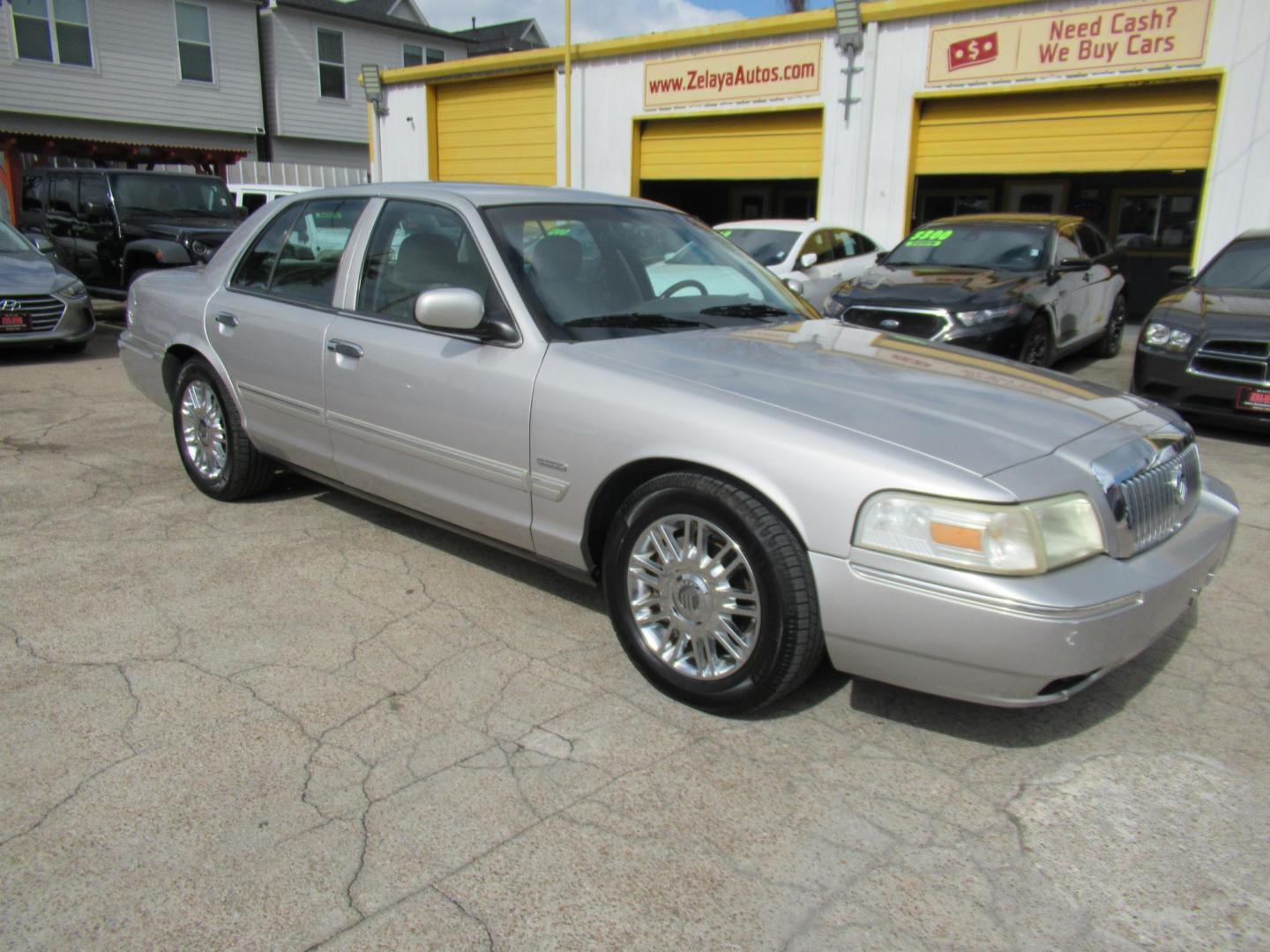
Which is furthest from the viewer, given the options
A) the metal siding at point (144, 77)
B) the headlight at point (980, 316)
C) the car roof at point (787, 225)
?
the metal siding at point (144, 77)

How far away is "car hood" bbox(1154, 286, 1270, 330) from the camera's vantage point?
22.8 feet

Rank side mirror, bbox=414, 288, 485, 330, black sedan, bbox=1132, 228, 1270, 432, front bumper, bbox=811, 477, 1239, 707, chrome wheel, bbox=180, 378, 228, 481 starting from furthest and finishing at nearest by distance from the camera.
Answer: black sedan, bbox=1132, 228, 1270, 432 → chrome wheel, bbox=180, 378, 228, 481 → side mirror, bbox=414, 288, 485, 330 → front bumper, bbox=811, 477, 1239, 707

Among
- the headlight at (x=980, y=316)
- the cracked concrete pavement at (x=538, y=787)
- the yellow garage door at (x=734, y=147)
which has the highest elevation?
the yellow garage door at (x=734, y=147)

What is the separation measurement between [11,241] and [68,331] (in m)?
1.61

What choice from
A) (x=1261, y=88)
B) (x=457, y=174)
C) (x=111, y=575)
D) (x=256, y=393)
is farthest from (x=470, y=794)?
(x=457, y=174)

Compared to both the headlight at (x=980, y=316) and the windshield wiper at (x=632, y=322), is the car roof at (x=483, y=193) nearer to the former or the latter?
the windshield wiper at (x=632, y=322)

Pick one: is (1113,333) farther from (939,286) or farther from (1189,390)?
(1189,390)

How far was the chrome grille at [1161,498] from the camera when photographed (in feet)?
9.49

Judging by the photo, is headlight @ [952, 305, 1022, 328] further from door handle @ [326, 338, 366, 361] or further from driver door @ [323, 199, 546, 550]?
door handle @ [326, 338, 366, 361]

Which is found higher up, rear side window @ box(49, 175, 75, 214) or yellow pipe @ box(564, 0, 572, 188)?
yellow pipe @ box(564, 0, 572, 188)

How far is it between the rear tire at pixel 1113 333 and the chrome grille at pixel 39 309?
10599 millimetres

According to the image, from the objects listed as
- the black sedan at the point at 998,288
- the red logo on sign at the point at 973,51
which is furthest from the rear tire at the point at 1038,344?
the red logo on sign at the point at 973,51

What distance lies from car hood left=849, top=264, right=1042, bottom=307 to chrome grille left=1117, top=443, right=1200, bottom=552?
4.64 m

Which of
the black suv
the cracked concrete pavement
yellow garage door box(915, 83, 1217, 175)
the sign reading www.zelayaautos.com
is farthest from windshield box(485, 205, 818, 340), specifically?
the sign reading www.zelayaautos.com
